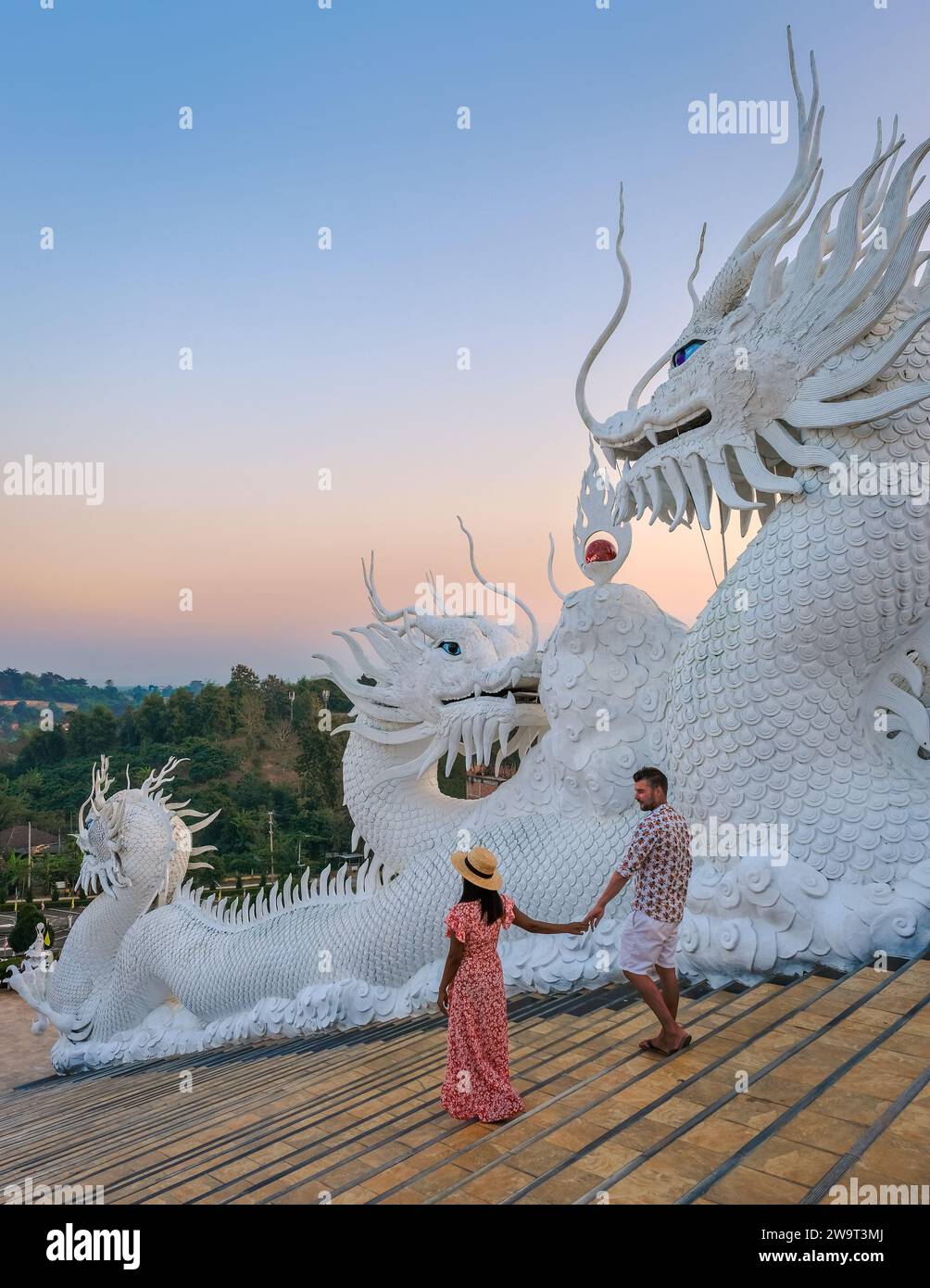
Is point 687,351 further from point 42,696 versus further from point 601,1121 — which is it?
point 42,696

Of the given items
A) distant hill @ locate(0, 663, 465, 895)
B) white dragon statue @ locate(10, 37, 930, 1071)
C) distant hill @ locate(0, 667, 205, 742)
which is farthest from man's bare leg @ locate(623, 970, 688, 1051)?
distant hill @ locate(0, 667, 205, 742)

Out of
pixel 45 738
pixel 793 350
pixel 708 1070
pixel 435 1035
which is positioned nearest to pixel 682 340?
pixel 793 350

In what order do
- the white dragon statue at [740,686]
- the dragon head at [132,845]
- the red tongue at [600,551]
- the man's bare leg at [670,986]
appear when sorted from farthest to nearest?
the dragon head at [132,845] < the red tongue at [600,551] < the white dragon statue at [740,686] < the man's bare leg at [670,986]

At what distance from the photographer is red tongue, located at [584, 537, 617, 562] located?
427 centimetres

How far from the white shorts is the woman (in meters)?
0.45

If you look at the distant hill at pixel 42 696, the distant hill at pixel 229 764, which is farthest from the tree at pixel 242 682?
the distant hill at pixel 42 696

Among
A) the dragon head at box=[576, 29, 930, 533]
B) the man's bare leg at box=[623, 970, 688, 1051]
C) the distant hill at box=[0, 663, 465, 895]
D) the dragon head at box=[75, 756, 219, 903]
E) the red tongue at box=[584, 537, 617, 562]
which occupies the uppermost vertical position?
the dragon head at box=[576, 29, 930, 533]

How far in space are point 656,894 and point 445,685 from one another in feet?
8.81

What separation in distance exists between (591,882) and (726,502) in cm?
186

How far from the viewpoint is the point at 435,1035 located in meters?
3.68

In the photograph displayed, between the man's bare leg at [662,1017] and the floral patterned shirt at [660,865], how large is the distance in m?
0.21

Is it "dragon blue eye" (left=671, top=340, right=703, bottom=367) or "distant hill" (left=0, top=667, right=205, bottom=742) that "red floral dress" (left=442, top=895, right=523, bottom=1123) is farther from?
"distant hill" (left=0, top=667, right=205, bottom=742)

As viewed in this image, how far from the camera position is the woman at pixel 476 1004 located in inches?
91.8

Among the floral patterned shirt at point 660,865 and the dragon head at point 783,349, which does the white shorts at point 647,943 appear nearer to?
the floral patterned shirt at point 660,865
